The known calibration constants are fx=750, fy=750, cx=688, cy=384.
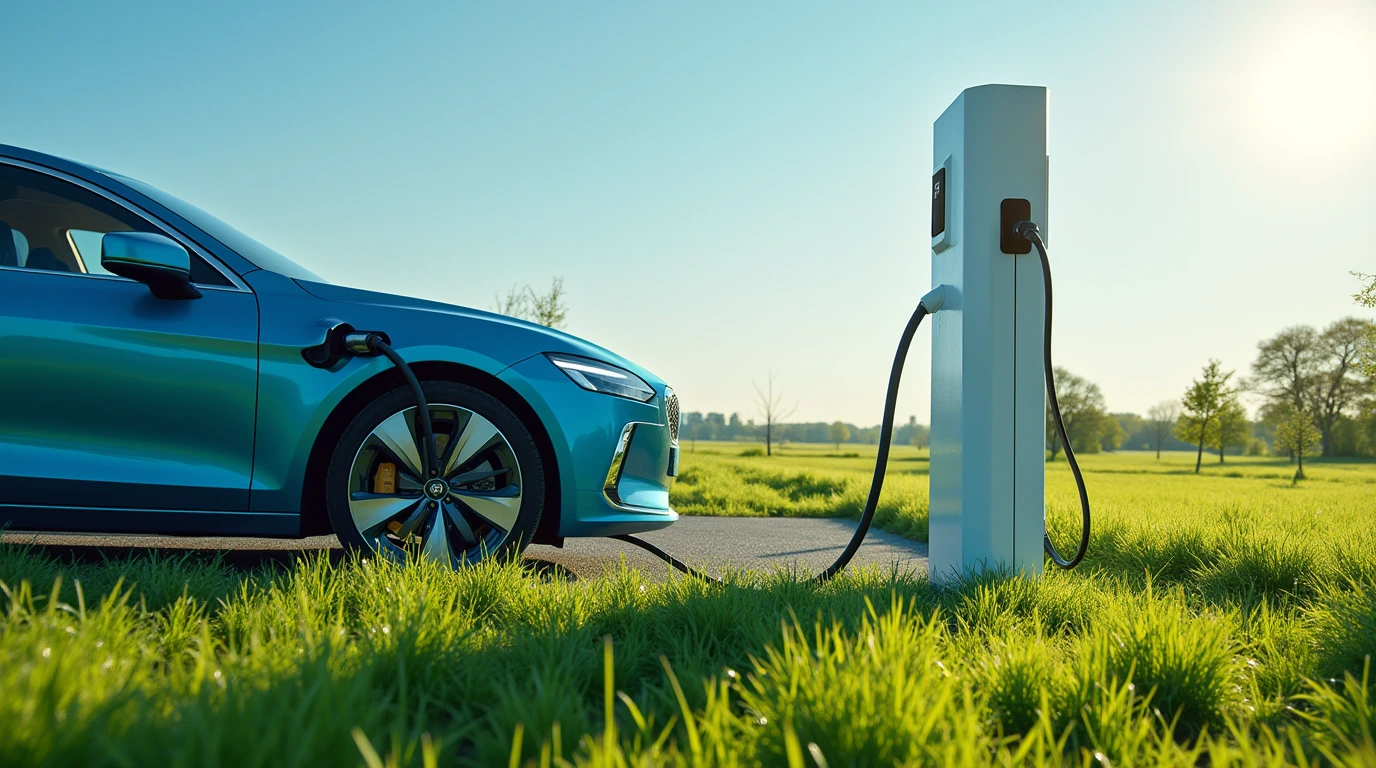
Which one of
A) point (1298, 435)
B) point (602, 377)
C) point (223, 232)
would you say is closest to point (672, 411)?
point (602, 377)

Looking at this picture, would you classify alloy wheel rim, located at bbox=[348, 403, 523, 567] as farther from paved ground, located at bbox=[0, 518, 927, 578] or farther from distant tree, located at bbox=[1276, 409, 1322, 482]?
distant tree, located at bbox=[1276, 409, 1322, 482]

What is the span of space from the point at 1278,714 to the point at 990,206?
6.74 ft

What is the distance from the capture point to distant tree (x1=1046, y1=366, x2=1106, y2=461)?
183ft

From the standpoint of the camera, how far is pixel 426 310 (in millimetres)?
3410

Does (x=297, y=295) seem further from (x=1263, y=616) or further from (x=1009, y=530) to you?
(x=1263, y=616)

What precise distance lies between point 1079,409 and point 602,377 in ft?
200

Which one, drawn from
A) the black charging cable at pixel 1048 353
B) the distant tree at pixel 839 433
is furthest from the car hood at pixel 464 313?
the distant tree at pixel 839 433

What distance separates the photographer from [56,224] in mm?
3760

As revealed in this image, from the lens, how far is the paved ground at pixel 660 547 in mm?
4023

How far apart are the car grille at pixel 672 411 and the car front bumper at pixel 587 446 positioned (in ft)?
1.09

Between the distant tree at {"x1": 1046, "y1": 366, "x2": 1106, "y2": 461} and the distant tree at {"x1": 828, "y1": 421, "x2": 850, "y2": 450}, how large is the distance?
40.9 meters

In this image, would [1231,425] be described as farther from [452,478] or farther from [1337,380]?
[452,478]

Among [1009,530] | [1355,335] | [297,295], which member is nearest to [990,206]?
[1009,530]

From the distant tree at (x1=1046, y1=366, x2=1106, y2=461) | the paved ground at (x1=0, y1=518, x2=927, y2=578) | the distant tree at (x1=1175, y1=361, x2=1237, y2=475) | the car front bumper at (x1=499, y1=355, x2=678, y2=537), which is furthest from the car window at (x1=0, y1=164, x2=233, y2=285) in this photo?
the distant tree at (x1=1046, y1=366, x2=1106, y2=461)
